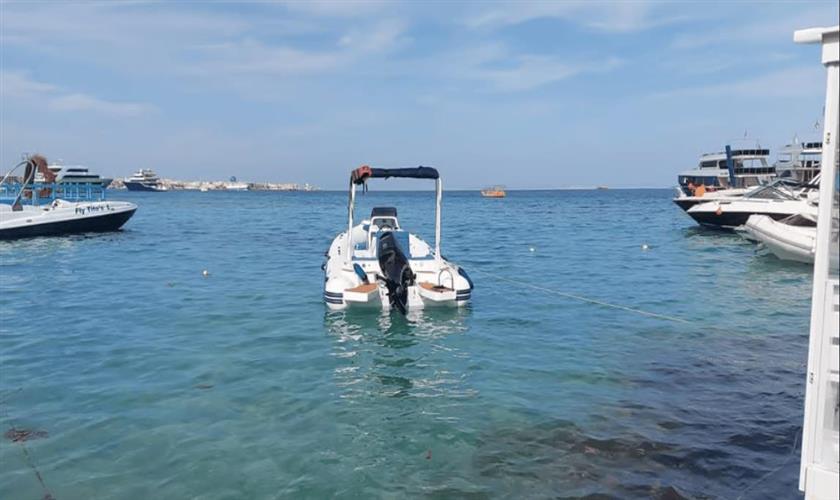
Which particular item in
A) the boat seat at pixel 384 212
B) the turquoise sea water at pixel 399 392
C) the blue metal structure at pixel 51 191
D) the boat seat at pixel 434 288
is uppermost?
the blue metal structure at pixel 51 191

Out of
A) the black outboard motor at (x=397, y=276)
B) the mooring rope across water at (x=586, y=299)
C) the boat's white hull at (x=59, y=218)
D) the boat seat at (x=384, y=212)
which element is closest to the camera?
the black outboard motor at (x=397, y=276)

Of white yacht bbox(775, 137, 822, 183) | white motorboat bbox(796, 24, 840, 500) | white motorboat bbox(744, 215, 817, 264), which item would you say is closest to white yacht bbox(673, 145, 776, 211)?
white yacht bbox(775, 137, 822, 183)

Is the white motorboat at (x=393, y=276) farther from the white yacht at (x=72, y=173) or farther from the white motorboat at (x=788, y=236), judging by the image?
the white yacht at (x=72, y=173)

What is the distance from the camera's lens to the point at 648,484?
277 inches

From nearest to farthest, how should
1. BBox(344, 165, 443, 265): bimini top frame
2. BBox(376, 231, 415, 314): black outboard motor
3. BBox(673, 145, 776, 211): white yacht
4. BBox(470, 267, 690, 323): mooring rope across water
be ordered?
BBox(376, 231, 415, 314): black outboard motor → BBox(470, 267, 690, 323): mooring rope across water → BBox(344, 165, 443, 265): bimini top frame → BBox(673, 145, 776, 211): white yacht

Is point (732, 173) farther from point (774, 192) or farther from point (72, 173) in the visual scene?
point (72, 173)

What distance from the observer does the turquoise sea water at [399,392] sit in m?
7.38

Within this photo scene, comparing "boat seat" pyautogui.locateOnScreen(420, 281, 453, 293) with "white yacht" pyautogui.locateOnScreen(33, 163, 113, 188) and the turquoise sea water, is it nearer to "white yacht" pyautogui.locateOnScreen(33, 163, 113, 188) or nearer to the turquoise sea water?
the turquoise sea water

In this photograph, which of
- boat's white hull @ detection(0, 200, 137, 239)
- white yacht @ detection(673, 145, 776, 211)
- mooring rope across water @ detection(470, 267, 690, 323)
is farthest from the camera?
white yacht @ detection(673, 145, 776, 211)

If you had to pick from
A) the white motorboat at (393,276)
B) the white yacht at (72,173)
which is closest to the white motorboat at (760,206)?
the white motorboat at (393,276)

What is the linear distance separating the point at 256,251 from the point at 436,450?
26.6 meters

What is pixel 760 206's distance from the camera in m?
33.8

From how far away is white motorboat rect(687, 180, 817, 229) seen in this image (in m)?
31.7

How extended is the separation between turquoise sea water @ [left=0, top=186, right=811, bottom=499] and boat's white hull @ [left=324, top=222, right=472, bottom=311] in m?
0.55
